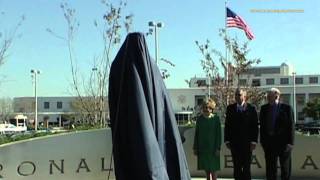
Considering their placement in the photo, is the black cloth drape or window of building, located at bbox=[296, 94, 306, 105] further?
window of building, located at bbox=[296, 94, 306, 105]

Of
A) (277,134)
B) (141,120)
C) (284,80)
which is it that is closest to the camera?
(141,120)

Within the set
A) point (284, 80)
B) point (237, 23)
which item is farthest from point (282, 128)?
point (284, 80)

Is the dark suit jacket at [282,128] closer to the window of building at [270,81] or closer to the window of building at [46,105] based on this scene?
the window of building at [270,81]

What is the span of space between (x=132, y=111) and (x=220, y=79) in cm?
2475

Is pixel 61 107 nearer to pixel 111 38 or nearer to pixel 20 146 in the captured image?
pixel 111 38

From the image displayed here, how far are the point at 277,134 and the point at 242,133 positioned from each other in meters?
0.62

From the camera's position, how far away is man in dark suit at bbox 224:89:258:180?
10.6 m

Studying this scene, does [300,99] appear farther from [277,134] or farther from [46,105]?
[277,134]

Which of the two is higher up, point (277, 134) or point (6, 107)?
point (277, 134)

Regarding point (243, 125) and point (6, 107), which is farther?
point (6, 107)

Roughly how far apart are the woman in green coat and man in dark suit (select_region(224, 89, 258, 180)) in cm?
26

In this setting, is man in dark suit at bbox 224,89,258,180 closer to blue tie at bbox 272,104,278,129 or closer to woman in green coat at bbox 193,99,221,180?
woman in green coat at bbox 193,99,221,180

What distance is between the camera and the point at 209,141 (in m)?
10.8

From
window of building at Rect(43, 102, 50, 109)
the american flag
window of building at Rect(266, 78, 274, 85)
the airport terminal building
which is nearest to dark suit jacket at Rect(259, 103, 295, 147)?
the american flag
